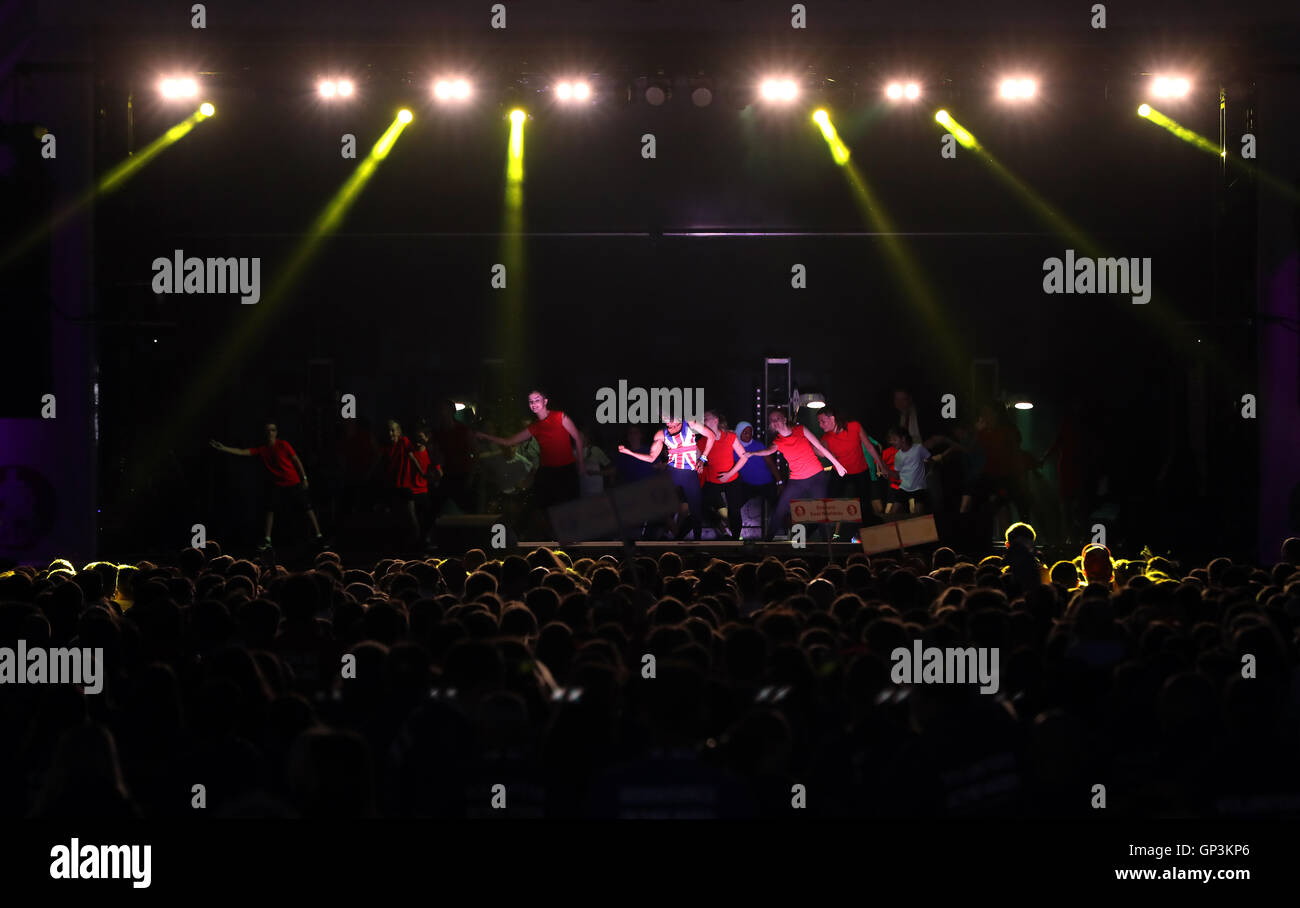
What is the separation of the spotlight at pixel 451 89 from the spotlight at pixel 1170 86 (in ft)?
21.9

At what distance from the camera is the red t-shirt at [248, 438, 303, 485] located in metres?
15.5

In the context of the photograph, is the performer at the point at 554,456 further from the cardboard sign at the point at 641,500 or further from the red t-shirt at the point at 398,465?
the cardboard sign at the point at 641,500

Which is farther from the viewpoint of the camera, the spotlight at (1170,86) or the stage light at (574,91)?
the stage light at (574,91)

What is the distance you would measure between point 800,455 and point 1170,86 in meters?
5.13

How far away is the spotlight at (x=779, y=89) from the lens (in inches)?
546

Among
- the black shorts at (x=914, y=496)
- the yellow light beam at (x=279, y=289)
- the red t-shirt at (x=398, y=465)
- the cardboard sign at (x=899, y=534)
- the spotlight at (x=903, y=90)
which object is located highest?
the spotlight at (x=903, y=90)

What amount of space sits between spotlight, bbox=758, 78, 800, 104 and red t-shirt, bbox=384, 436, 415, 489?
5.37m

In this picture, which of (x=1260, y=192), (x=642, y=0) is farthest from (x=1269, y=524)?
(x=642, y=0)

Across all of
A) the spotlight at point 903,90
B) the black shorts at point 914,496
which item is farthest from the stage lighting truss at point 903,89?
the black shorts at point 914,496

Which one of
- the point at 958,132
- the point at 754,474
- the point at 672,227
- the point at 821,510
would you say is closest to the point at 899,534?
the point at 821,510

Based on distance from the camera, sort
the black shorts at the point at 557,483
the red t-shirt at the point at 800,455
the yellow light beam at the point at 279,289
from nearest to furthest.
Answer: the black shorts at the point at 557,483
the red t-shirt at the point at 800,455
the yellow light beam at the point at 279,289

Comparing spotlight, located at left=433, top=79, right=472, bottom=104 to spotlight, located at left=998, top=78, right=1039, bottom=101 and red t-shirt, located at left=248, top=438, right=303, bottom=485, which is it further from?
spotlight, located at left=998, top=78, right=1039, bottom=101

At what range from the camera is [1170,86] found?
1379 centimetres

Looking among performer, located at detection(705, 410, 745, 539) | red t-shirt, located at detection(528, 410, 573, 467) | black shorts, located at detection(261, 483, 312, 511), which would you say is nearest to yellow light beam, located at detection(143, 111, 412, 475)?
black shorts, located at detection(261, 483, 312, 511)
